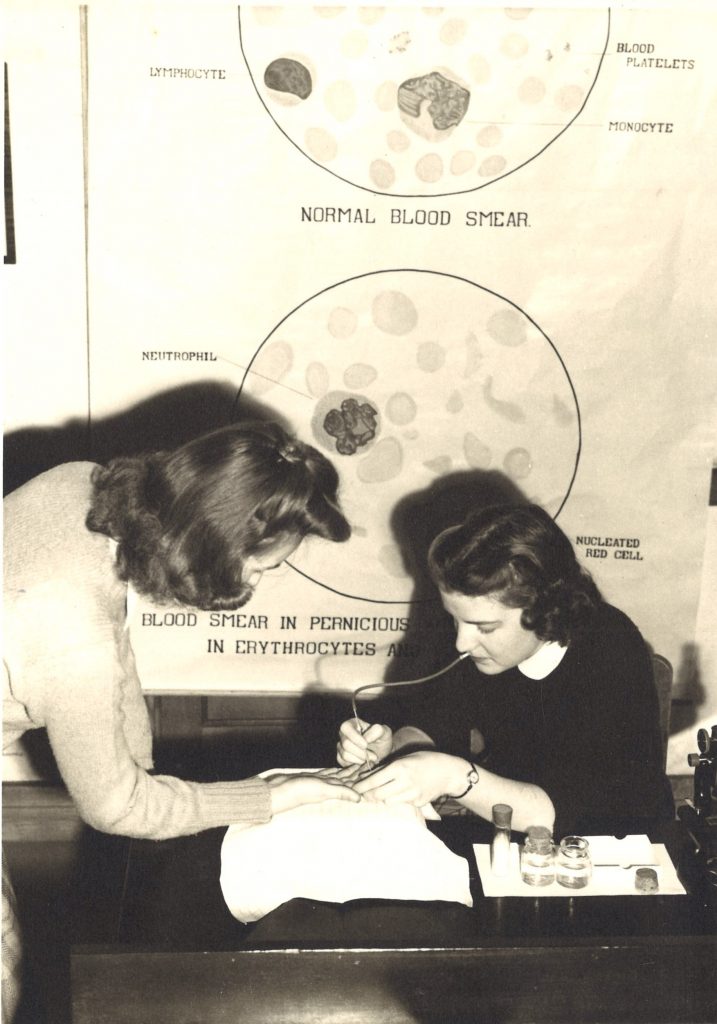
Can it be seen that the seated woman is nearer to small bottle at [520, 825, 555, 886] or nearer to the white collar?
the white collar

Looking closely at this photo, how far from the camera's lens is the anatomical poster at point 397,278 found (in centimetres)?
244

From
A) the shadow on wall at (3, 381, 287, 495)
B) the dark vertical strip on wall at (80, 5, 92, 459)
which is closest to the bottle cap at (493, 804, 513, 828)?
the shadow on wall at (3, 381, 287, 495)

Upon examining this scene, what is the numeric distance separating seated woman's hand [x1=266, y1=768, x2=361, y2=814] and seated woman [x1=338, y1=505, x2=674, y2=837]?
3 cm

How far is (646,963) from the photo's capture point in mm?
1487

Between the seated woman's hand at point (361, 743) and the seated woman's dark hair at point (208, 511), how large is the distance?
0.44 metres

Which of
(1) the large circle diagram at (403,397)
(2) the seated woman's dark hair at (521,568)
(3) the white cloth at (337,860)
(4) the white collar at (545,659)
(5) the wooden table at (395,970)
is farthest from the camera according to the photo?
(1) the large circle diagram at (403,397)

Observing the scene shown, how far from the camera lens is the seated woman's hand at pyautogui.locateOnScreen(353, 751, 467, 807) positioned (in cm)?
176

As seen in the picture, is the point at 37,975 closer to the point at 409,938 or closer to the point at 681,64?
the point at 409,938

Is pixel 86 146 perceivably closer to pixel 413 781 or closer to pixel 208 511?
pixel 208 511

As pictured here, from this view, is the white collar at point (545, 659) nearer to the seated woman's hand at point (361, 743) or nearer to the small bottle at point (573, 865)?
the seated woman's hand at point (361, 743)

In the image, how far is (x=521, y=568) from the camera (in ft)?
6.24

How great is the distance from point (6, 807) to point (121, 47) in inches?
79.3

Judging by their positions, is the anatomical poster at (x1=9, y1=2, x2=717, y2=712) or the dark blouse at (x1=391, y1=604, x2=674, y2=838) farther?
the anatomical poster at (x1=9, y1=2, x2=717, y2=712)

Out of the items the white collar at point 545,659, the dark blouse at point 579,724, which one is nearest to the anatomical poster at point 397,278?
the dark blouse at point 579,724
